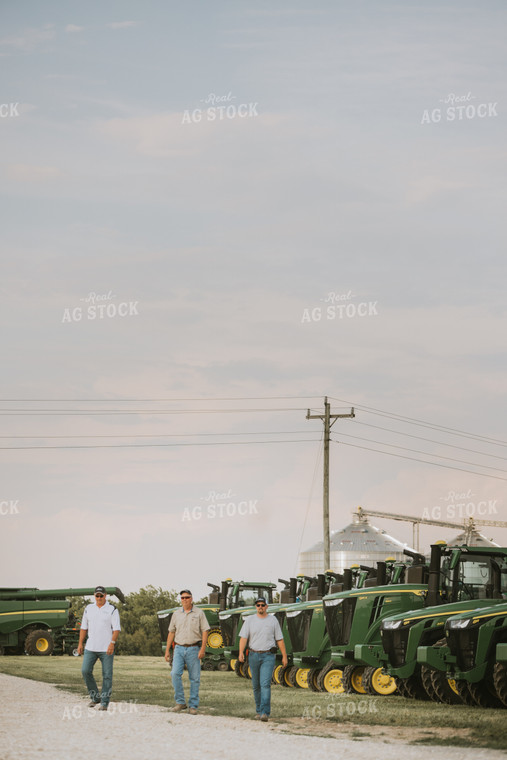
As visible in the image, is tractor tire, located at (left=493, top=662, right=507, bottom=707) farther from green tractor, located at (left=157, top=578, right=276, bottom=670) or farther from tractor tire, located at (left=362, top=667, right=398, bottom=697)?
green tractor, located at (left=157, top=578, right=276, bottom=670)

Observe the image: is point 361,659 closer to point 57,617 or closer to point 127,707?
point 127,707

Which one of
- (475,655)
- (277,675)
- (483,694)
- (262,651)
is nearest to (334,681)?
(277,675)

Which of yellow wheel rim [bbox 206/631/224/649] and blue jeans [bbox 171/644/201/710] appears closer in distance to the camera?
blue jeans [bbox 171/644/201/710]

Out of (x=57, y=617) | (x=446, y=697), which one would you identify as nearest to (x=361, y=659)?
(x=446, y=697)

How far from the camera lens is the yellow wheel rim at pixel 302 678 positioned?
24.6m

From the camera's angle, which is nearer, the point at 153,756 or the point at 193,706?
the point at 153,756

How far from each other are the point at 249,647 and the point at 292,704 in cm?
299

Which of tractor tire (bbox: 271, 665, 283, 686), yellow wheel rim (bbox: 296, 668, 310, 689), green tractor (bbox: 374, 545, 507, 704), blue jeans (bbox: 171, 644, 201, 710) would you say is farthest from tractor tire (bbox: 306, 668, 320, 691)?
blue jeans (bbox: 171, 644, 201, 710)

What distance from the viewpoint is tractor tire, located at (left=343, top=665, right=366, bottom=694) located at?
2202 cm

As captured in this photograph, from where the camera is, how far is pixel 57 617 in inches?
1848

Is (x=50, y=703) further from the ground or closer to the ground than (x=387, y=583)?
Result: closer to the ground

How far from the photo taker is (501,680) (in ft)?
57.2

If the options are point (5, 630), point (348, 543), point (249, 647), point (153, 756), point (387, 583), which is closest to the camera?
point (153, 756)

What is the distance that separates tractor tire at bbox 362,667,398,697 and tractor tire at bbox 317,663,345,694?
1.93 m
